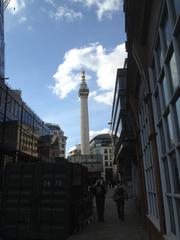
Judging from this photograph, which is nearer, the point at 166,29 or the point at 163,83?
the point at 166,29

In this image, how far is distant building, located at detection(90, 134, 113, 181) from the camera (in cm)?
13371

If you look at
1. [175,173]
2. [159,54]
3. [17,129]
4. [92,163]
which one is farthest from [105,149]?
[175,173]

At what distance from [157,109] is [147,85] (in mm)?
804

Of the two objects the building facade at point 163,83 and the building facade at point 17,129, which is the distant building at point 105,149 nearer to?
the building facade at point 17,129

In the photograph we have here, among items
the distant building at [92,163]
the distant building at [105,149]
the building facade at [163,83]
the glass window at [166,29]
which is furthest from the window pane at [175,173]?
the distant building at [105,149]

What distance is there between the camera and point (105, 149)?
450ft

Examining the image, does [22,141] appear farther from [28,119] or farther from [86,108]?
[86,108]

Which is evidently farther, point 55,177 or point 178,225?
point 55,177

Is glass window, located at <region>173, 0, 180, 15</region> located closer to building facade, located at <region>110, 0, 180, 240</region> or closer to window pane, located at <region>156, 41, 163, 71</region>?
building facade, located at <region>110, 0, 180, 240</region>

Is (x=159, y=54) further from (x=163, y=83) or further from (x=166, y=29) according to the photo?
(x=166, y=29)

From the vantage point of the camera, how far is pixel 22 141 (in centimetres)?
3288

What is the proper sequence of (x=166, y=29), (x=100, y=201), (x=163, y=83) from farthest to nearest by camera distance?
(x=100, y=201)
(x=163, y=83)
(x=166, y=29)

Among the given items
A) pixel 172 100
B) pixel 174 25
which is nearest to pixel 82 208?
pixel 172 100

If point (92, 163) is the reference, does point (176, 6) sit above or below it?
below
